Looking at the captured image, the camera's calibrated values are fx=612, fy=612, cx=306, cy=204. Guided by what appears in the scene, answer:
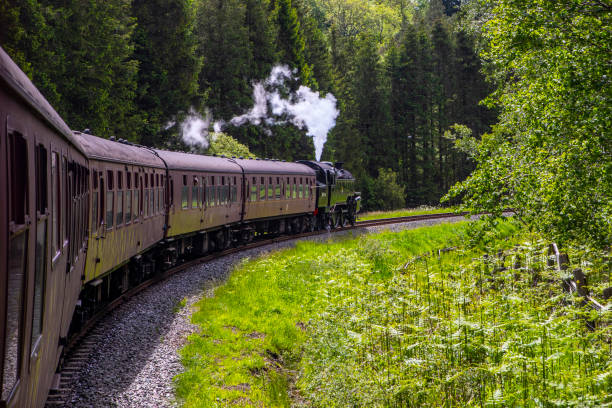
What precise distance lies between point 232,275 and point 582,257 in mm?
8452

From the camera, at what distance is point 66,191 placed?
543 centimetres

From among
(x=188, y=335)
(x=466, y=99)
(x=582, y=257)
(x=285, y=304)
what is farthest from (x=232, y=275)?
(x=466, y=99)

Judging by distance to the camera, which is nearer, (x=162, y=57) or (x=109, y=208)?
(x=109, y=208)

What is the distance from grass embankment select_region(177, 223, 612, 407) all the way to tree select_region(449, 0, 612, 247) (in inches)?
39.6

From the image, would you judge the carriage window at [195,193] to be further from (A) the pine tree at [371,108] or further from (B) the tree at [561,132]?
(A) the pine tree at [371,108]

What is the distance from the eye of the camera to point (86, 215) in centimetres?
808

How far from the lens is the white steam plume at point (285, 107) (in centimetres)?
4697

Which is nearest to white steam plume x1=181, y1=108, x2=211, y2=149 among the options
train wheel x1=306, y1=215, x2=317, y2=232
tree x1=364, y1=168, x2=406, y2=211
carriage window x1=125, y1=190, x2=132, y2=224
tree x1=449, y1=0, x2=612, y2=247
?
train wheel x1=306, y1=215, x2=317, y2=232

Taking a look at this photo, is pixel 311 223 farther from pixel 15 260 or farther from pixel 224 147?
pixel 15 260

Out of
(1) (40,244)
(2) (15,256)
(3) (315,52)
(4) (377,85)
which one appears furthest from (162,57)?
(2) (15,256)

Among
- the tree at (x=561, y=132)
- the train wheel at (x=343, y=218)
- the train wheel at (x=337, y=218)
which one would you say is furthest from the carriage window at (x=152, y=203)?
the train wheel at (x=343, y=218)

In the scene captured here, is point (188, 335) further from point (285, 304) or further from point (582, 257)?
point (582, 257)

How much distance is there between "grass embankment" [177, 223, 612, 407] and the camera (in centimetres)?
644

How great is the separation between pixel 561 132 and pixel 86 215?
283 inches
